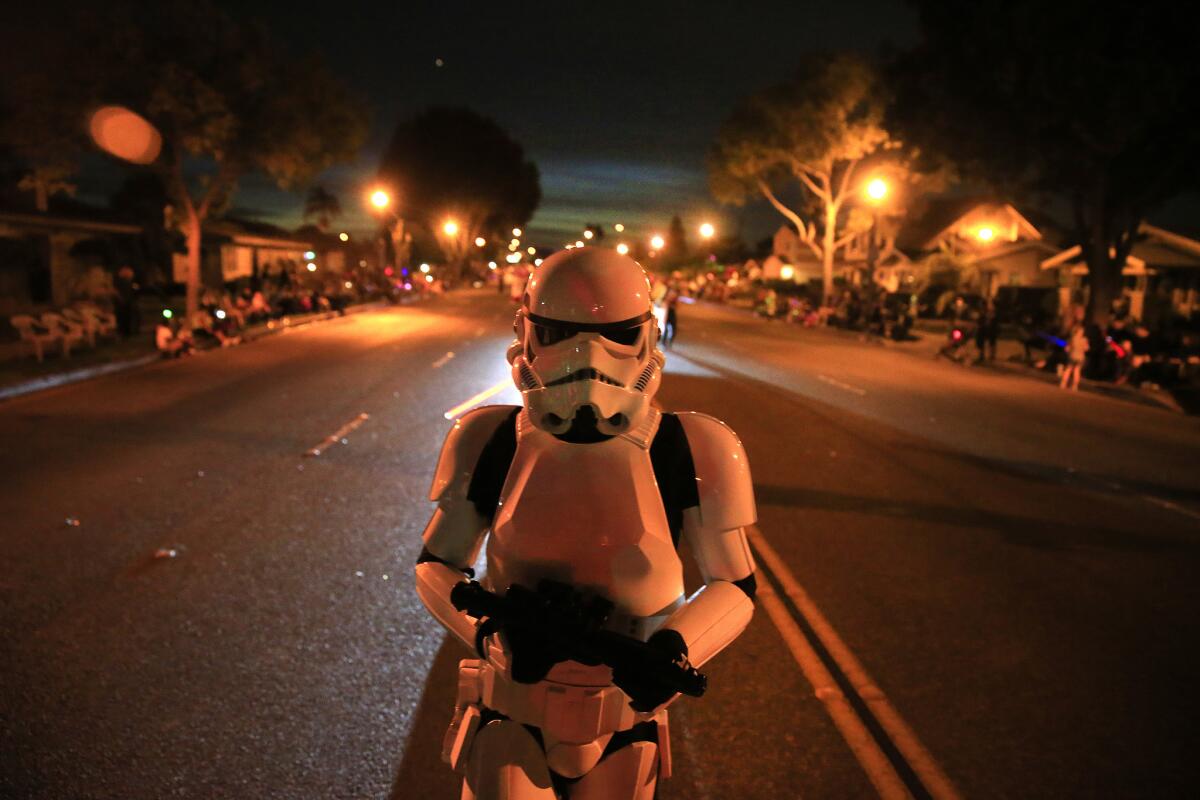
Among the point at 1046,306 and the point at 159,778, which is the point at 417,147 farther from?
the point at 159,778

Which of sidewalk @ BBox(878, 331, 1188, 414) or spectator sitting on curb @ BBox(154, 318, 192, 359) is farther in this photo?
spectator sitting on curb @ BBox(154, 318, 192, 359)

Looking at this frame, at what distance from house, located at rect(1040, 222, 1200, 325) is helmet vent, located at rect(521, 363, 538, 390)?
116ft

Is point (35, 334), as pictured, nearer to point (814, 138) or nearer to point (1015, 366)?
point (1015, 366)

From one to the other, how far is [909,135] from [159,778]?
81.9ft

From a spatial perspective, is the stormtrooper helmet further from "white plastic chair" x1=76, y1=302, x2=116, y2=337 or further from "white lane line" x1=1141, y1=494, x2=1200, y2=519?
"white plastic chair" x1=76, y1=302, x2=116, y2=337

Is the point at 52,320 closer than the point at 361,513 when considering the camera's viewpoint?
No

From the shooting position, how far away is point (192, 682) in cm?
411

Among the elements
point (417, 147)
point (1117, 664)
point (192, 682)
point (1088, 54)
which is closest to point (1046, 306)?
point (1088, 54)

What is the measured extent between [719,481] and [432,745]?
2.15m

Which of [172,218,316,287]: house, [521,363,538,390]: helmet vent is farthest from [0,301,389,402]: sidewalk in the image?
[172,218,316,287]: house

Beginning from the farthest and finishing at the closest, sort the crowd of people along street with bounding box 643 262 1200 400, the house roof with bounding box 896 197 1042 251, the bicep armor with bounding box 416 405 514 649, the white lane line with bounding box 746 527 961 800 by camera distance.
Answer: the house roof with bounding box 896 197 1042 251, the crowd of people along street with bounding box 643 262 1200 400, the white lane line with bounding box 746 527 961 800, the bicep armor with bounding box 416 405 514 649

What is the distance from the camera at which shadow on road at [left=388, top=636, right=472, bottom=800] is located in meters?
Answer: 3.31

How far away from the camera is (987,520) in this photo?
7.61 m

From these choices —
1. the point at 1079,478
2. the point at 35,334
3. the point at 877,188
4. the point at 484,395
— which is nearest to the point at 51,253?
the point at 35,334
